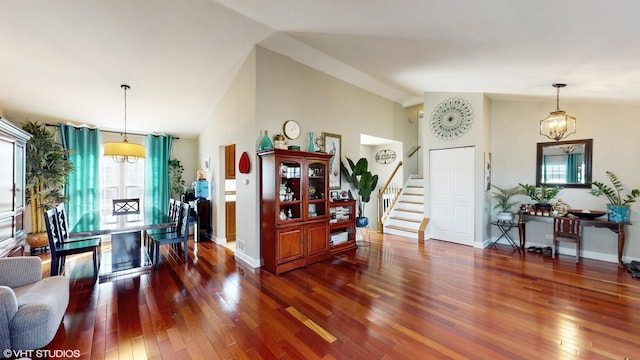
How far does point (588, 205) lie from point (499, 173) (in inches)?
53.9

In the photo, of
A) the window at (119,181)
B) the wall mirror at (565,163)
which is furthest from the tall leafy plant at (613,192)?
the window at (119,181)

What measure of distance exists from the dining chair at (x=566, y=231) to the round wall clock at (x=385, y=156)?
462cm

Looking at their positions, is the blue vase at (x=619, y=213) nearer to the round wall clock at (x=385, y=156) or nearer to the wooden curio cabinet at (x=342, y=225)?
the wooden curio cabinet at (x=342, y=225)

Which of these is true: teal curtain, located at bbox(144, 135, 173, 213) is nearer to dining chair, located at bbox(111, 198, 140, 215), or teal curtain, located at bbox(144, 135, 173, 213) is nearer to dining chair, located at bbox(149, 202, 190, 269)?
dining chair, located at bbox(111, 198, 140, 215)

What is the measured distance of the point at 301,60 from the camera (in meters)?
4.32

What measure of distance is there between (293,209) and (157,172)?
4039 millimetres

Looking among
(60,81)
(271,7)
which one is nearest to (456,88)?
(271,7)

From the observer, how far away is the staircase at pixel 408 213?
5859 mm

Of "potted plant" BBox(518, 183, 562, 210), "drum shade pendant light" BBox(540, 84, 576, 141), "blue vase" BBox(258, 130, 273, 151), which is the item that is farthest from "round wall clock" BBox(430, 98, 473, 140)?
"blue vase" BBox(258, 130, 273, 151)

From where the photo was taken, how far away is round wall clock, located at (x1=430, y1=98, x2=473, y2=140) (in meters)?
5.09

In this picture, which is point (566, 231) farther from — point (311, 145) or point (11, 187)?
point (11, 187)

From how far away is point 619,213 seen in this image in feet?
12.6

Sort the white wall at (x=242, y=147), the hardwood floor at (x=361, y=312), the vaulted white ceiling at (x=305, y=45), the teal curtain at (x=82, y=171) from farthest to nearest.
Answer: the teal curtain at (x=82, y=171), the white wall at (x=242, y=147), the vaulted white ceiling at (x=305, y=45), the hardwood floor at (x=361, y=312)

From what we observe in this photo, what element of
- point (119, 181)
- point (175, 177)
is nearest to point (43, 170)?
point (119, 181)
